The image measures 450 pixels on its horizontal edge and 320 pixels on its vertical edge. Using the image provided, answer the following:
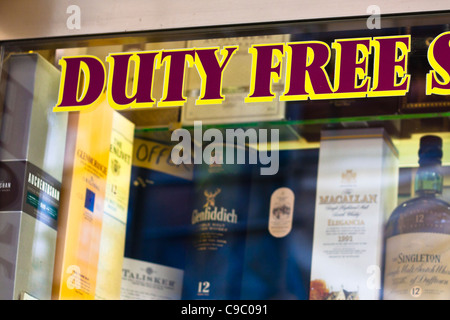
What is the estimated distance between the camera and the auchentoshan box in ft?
3.70

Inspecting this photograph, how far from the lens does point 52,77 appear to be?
1144 millimetres

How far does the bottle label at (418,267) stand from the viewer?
3.49 feet

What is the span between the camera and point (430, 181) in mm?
1157

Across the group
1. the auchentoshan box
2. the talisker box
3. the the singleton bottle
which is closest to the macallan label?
the auchentoshan box

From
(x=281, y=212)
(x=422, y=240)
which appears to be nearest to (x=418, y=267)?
(x=422, y=240)

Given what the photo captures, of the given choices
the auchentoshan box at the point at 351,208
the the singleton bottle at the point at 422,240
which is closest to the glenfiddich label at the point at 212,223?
the auchentoshan box at the point at 351,208

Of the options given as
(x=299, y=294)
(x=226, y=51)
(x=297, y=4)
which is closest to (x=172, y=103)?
(x=226, y=51)

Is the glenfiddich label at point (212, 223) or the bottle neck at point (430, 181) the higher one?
the bottle neck at point (430, 181)

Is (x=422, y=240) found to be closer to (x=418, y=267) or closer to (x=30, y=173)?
(x=418, y=267)
